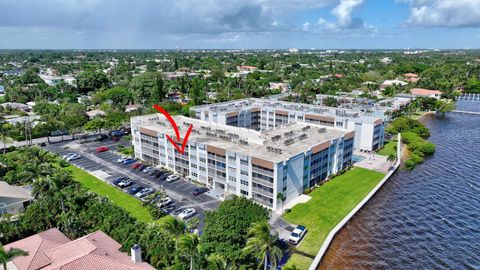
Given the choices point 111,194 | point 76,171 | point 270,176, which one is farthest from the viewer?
point 76,171

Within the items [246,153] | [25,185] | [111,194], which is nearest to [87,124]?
[25,185]

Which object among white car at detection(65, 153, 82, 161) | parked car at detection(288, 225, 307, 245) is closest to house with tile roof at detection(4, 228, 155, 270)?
parked car at detection(288, 225, 307, 245)

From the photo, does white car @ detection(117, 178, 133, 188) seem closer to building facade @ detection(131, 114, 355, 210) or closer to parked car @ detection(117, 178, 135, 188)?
parked car @ detection(117, 178, 135, 188)

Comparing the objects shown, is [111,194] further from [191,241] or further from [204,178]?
[191,241]

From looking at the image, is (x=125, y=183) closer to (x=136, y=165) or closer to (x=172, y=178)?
(x=172, y=178)

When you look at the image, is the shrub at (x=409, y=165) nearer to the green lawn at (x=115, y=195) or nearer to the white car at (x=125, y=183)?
the green lawn at (x=115, y=195)
